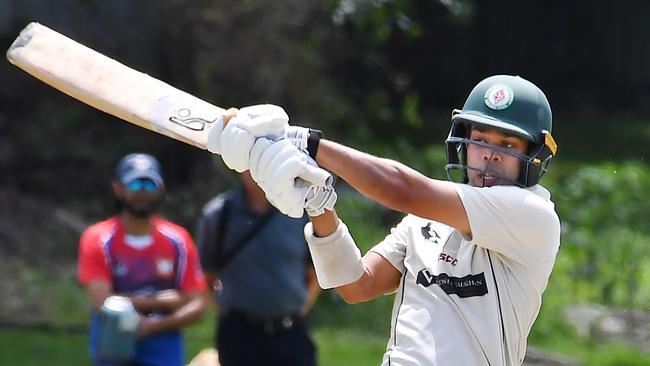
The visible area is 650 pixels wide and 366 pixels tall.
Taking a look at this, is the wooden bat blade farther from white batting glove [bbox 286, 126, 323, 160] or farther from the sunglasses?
the sunglasses

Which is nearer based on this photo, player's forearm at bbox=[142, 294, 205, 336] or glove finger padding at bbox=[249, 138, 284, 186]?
glove finger padding at bbox=[249, 138, 284, 186]

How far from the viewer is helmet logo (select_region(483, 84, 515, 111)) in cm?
365

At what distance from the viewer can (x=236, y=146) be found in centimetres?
328

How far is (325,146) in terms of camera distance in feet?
11.1

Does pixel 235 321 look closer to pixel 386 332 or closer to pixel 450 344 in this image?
pixel 450 344

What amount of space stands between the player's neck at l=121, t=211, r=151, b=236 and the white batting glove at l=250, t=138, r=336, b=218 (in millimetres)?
2862

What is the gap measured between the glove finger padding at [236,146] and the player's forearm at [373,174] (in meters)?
0.21

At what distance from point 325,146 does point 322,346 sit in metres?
6.06

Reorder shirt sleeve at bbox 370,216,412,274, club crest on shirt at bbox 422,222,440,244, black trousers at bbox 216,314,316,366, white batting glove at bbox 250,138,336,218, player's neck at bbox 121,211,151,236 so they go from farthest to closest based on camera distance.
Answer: black trousers at bbox 216,314,316,366 → player's neck at bbox 121,211,151,236 → shirt sleeve at bbox 370,216,412,274 → club crest on shirt at bbox 422,222,440,244 → white batting glove at bbox 250,138,336,218

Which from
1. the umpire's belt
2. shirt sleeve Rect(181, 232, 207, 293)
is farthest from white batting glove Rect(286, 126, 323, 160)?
the umpire's belt

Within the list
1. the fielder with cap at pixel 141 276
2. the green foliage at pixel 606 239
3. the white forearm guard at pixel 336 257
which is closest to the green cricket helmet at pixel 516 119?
the white forearm guard at pixel 336 257

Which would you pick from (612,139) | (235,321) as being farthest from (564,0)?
(235,321)

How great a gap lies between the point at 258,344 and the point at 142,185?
93 cm

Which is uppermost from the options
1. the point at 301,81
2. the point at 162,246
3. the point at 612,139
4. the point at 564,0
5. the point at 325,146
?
the point at 564,0
